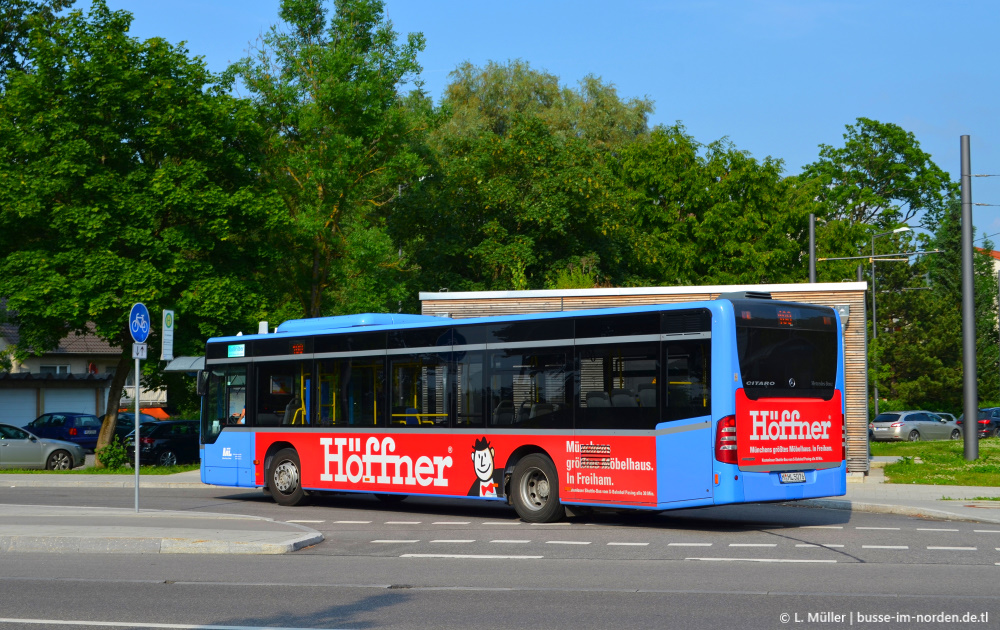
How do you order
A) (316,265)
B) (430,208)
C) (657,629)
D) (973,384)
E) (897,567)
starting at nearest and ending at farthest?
(657,629), (897,567), (973,384), (316,265), (430,208)

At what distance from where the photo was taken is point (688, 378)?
13.7m

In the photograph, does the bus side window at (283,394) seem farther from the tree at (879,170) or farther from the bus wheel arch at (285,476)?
the tree at (879,170)

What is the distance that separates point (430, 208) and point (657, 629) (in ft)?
113

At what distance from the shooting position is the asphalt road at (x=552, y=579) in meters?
8.19

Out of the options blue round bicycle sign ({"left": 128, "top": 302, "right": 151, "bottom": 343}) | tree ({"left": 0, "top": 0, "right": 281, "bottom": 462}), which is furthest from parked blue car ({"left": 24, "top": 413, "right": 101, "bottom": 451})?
blue round bicycle sign ({"left": 128, "top": 302, "right": 151, "bottom": 343})

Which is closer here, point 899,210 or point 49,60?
point 49,60

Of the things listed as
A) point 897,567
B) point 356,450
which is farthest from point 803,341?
point 356,450

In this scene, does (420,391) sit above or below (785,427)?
above

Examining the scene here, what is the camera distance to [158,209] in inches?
1113

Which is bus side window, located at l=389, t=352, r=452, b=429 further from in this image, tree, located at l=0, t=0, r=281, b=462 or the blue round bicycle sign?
tree, located at l=0, t=0, r=281, b=462

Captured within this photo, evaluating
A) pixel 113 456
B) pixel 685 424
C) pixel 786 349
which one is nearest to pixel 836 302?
pixel 786 349

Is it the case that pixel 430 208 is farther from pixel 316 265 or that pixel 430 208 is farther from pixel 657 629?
pixel 657 629

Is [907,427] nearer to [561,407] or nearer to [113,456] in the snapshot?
[113,456]

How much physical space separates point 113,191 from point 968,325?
21246 mm
